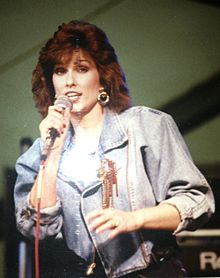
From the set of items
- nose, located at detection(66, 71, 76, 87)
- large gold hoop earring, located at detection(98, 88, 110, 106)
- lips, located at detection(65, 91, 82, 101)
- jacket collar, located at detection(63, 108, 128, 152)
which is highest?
nose, located at detection(66, 71, 76, 87)

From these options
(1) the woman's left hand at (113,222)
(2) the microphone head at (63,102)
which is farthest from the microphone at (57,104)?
(1) the woman's left hand at (113,222)

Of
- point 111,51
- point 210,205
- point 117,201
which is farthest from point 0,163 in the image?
point 210,205

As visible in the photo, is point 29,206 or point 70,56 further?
point 70,56

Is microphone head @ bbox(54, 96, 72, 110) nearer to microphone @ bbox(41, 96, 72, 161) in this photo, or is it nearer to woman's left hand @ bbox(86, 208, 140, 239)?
microphone @ bbox(41, 96, 72, 161)

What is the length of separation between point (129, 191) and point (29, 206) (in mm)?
394

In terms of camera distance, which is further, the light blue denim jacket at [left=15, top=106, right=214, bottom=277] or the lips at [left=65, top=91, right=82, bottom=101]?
the lips at [left=65, top=91, right=82, bottom=101]

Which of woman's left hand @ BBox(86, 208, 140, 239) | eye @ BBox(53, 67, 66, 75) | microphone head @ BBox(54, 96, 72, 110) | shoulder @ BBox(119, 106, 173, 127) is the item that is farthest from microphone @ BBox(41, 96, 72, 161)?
woman's left hand @ BBox(86, 208, 140, 239)

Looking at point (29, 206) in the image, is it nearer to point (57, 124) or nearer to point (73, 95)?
point (57, 124)

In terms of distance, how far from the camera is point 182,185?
6.01 feet

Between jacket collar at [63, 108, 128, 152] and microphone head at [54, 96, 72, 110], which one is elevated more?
microphone head at [54, 96, 72, 110]

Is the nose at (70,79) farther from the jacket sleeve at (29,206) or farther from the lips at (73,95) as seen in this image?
the jacket sleeve at (29,206)

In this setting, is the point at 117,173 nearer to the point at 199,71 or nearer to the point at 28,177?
the point at 28,177

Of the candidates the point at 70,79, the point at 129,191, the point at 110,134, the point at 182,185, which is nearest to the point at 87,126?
the point at 110,134

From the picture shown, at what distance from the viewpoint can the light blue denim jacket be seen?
70.4 inches
